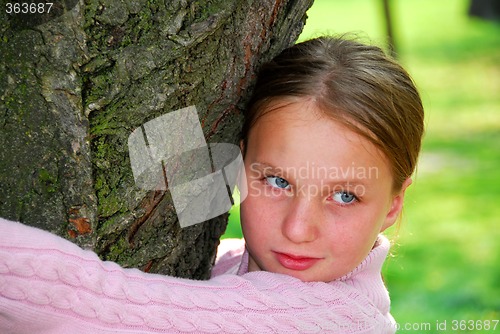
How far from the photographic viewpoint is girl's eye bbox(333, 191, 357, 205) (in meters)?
1.96

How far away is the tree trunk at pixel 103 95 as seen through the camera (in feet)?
A: 5.33

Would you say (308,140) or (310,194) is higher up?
(308,140)

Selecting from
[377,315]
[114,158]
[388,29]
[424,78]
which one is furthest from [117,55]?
[424,78]

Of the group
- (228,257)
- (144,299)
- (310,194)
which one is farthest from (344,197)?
(228,257)

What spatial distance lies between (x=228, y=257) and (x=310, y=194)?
2.40ft

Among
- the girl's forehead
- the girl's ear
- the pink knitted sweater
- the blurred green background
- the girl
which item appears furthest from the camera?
the blurred green background

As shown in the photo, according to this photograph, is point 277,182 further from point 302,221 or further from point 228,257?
point 228,257

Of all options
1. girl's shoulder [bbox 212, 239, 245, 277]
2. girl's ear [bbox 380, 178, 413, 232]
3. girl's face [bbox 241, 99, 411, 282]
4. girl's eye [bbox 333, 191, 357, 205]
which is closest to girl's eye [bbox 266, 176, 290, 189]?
girl's face [bbox 241, 99, 411, 282]

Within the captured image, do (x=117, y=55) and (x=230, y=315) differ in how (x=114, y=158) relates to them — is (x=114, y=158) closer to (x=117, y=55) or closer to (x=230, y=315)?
(x=117, y=55)

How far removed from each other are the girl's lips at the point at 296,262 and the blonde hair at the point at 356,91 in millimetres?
336

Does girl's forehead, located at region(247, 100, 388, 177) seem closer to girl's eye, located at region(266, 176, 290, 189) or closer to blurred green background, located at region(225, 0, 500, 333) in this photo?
girl's eye, located at region(266, 176, 290, 189)

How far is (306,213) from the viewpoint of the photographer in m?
1.92

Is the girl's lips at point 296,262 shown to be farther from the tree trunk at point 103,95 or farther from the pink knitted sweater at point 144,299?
the tree trunk at point 103,95

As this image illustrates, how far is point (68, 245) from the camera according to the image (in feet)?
5.30
